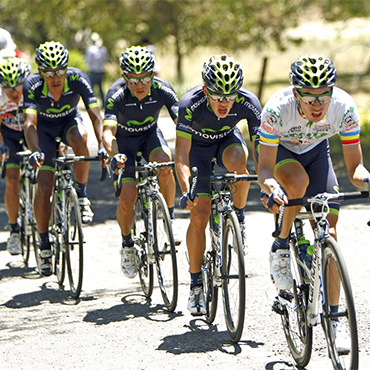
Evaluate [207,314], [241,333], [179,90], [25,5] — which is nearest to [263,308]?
[207,314]

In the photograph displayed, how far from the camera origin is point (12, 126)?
375 inches

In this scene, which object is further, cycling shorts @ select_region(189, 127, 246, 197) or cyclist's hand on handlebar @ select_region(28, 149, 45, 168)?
cyclist's hand on handlebar @ select_region(28, 149, 45, 168)

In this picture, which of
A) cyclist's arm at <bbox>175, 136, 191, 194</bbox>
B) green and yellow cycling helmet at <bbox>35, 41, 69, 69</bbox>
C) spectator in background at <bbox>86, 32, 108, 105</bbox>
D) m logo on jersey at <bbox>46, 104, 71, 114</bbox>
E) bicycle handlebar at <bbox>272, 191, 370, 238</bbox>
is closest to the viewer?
bicycle handlebar at <bbox>272, 191, 370, 238</bbox>

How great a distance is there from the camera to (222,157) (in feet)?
23.3

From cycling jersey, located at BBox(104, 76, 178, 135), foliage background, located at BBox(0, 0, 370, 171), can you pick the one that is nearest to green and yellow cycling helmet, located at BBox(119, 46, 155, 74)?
cycling jersey, located at BBox(104, 76, 178, 135)

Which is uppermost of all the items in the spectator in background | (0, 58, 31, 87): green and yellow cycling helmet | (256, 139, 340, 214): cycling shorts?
the spectator in background

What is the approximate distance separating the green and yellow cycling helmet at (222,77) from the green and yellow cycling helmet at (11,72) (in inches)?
133

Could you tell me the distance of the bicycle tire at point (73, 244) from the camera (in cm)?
775

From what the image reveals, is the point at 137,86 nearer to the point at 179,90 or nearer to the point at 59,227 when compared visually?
the point at 59,227

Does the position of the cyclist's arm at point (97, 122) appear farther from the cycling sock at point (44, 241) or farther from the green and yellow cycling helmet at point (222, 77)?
the green and yellow cycling helmet at point (222, 77)

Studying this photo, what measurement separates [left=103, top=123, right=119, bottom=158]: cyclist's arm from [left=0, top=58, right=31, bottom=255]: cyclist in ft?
6.50

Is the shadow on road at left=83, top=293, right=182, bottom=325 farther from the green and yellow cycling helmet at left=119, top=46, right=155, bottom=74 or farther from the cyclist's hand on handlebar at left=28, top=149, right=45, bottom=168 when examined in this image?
the green and yellow cycling helmet at left=119, top=46, right=155, bottom=74

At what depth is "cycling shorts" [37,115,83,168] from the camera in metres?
8.73

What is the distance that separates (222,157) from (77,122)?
7.47ft
